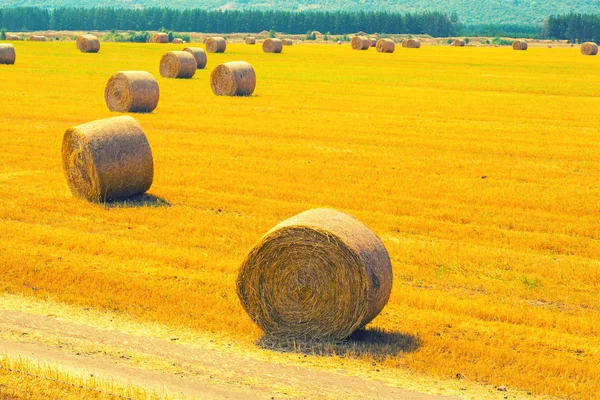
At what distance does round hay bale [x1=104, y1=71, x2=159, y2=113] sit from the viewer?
33469 mm

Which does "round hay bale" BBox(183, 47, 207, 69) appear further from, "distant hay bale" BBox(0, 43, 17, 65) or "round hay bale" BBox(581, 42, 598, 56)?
"round hay bale" BBox(581, 42, 598, 56)

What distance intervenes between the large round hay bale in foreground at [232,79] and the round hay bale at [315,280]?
94.1 ft

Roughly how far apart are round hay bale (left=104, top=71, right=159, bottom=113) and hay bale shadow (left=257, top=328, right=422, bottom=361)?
22.9 m

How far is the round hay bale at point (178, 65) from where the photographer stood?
4919 centimetres

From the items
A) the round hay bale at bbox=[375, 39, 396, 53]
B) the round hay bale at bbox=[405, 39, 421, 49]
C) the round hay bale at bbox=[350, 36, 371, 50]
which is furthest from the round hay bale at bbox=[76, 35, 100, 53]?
the round hay bale at bbox=[405, 39, 421, 49]

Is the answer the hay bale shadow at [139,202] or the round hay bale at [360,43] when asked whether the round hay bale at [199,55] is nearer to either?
the hay bale shadow at [139,202]

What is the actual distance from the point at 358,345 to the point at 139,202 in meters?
8.79

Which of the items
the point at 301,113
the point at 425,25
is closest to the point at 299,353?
the point at 301,113

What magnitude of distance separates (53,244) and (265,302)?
17.8ft

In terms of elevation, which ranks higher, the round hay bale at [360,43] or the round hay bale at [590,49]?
the round hay bale at [590,49]

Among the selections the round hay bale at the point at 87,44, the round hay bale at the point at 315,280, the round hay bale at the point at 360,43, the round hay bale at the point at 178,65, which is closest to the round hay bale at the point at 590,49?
the round hay bale at the point at 360,43

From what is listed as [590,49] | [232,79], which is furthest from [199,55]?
[590,49]

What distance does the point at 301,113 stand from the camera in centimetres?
3503

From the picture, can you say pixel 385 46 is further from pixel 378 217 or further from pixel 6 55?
pixel 378 217
